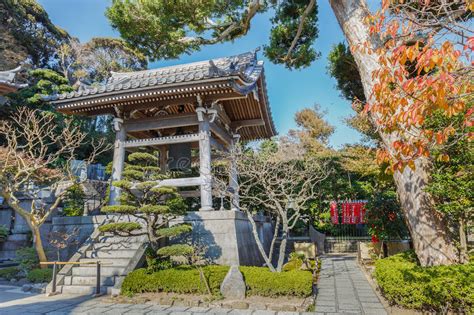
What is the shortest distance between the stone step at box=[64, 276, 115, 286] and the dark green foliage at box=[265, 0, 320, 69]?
27.7ft

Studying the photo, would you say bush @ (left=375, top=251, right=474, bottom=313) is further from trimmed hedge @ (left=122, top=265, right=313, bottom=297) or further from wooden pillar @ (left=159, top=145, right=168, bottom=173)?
wooden pillar @ (left=159, top=145, right=168, bottom=173)

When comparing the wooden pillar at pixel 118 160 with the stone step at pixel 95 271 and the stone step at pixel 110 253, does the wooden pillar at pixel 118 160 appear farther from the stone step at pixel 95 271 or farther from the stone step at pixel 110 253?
the stone step at pixel 95 271

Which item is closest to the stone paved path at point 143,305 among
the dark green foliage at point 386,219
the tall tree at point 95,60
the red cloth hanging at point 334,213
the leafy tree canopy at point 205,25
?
the dark green foliage at point 386,219

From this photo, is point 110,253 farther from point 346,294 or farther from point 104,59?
point 104,59

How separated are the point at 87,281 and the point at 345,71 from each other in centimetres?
1059

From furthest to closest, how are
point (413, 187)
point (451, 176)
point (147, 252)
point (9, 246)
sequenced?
point (9, 246), point (147, 252), point (413, 187), point (451, 176)

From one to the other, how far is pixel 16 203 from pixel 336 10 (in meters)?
9.49

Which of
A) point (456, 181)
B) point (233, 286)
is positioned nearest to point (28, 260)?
point (233, 286)

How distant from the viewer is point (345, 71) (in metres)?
11.4

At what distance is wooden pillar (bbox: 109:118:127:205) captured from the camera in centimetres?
859

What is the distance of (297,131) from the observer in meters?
25.0

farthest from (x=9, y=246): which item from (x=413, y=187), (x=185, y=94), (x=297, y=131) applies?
(x=297, y=131)

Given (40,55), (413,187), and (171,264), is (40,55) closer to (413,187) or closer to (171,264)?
(171,264)

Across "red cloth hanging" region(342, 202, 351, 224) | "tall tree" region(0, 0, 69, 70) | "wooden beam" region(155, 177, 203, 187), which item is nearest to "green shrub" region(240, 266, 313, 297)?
"wooden beam" region(155, 177, 203, 187)
